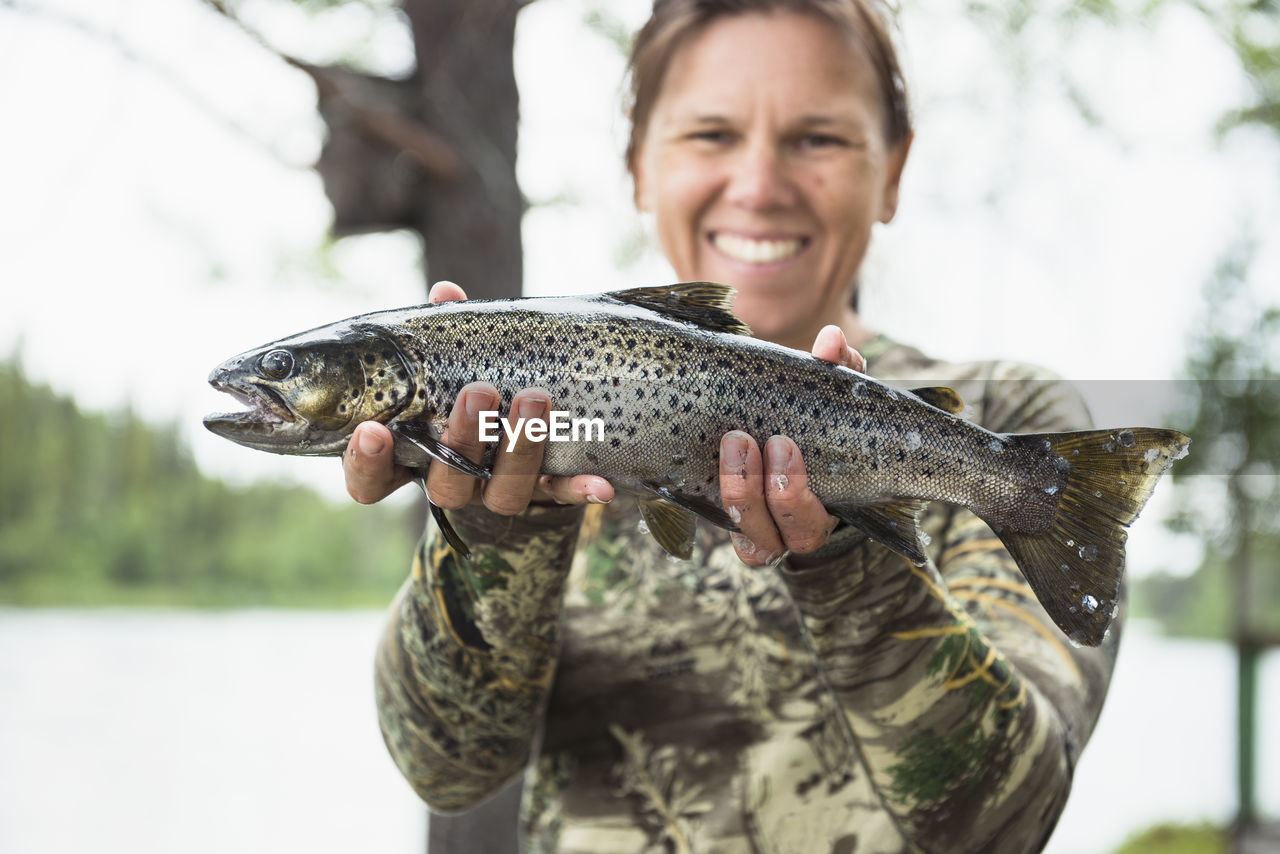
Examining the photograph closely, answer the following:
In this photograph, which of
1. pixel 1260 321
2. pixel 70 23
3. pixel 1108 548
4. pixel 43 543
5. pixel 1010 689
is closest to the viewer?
pixel 1108 548

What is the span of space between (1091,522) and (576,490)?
1.14 metres

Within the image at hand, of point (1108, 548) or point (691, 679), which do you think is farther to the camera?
point (691, 679)

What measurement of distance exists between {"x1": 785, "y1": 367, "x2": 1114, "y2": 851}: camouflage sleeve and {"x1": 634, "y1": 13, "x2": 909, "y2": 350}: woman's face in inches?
46.6

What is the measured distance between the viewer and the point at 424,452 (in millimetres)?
2209

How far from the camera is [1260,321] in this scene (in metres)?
11.2

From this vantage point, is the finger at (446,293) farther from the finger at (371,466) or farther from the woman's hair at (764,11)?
the woman's hair at (764,11)

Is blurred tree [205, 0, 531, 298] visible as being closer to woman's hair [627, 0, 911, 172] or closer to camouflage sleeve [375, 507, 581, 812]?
woman's hair [627, 0, 911, 172]

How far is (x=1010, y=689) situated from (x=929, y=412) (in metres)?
0.80

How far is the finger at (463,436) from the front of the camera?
2121 mm

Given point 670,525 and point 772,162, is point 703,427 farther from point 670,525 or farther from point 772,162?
point 772,162

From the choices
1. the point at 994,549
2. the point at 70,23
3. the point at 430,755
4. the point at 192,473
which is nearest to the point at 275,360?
the point at 430,755

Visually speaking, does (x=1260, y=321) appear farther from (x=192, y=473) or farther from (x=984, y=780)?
(x=192, y=473)

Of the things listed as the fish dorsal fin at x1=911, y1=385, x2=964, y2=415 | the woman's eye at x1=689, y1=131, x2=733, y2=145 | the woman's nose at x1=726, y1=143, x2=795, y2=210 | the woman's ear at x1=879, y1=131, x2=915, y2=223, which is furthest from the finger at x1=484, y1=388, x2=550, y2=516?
the woman's ear at x1=879, y1=131, x2=915, y2=223

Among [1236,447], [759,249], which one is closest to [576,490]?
[759,249]
